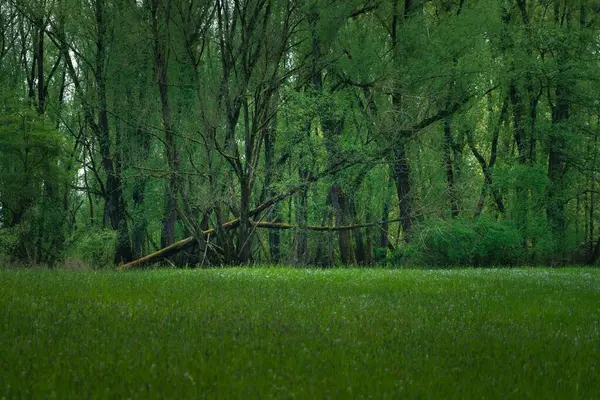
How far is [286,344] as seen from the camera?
7.39 metres

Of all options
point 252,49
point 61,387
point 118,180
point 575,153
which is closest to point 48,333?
point 61,387

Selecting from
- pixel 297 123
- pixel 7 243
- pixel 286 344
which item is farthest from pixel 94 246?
pixel 286 344

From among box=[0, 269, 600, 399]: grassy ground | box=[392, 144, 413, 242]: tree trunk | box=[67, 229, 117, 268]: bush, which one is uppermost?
box=[392, 144, 413, 242]: tree trunk

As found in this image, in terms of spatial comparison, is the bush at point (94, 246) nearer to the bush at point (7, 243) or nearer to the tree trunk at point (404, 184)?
the bush at point (7, 243)

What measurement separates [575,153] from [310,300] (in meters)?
28.1

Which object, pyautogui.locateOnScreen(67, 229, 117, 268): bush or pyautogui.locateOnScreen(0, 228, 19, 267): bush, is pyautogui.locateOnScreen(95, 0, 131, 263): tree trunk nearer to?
pyautogui.locateOnScreen(67, 229, 117, 268): bush

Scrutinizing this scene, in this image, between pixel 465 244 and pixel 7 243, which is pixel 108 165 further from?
pixel 465 244

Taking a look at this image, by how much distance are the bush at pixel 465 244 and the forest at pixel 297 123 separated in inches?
4.5

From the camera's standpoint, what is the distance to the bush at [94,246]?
28375mm

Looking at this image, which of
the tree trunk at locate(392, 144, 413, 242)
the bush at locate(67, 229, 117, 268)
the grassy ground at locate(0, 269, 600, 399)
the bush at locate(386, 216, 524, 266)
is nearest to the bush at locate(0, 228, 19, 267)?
the bush at locate(67, 229, 117, 268)

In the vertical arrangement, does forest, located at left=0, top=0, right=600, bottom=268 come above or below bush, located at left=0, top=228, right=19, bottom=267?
above

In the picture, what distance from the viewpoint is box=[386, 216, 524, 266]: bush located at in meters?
28.9

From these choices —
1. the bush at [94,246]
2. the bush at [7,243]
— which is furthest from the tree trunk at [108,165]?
the bush at [7,243]

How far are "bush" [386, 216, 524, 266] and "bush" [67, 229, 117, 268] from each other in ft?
49.3
